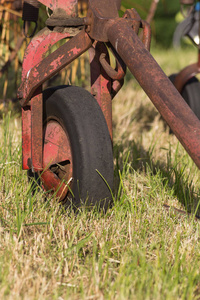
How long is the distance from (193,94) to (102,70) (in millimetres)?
1095

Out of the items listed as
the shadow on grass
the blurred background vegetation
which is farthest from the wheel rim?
the blurred background vegetation

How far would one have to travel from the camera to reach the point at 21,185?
5.49 feet

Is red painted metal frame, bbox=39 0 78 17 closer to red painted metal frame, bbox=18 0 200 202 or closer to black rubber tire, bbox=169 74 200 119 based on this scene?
red painted metal frame, bbox=18 0 200 202

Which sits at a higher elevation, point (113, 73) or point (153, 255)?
point (113, 73)

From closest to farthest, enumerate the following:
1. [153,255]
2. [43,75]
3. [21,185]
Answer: [153,255] < [43,75] < [21,185]

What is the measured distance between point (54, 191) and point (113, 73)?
1.53 ft

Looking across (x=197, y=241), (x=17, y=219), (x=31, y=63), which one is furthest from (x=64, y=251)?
(x=31, y=63)

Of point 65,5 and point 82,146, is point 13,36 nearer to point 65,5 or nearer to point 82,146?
point 65,5

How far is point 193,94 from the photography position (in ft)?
8.34

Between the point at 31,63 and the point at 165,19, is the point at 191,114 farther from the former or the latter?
the point at 165,19

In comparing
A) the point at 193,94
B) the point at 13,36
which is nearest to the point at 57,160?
the point at 193,94

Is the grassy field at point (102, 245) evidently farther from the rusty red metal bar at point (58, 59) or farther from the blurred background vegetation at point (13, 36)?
the blurred background vegetation at point (13, 36)

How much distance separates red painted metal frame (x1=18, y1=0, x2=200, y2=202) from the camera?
1.20 meters

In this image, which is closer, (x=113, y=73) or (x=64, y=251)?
(x=64, y=251)
